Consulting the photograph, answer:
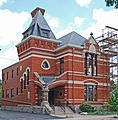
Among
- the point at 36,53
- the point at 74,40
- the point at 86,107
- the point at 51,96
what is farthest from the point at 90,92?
the point at 36,53

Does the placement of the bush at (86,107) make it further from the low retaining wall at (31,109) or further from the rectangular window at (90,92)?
the low retaining wall at (31,109)

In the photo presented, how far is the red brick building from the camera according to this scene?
2895 centimetres

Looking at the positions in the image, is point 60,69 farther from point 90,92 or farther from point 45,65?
point 90,92

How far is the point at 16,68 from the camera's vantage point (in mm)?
38062

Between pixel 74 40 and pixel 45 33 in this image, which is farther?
pixel 45 33

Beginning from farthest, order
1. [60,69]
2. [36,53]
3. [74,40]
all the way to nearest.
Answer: [74,40], [60,69], [36,53]

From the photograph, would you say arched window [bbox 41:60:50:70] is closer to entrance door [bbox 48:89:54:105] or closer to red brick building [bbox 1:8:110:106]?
red brick building [bbox 1:8:110:106]

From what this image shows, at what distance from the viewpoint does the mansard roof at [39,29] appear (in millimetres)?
32281

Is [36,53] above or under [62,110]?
above

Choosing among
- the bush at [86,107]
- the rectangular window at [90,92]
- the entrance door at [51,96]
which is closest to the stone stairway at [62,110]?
the bush at [86,107]

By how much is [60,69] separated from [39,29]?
7011 mm

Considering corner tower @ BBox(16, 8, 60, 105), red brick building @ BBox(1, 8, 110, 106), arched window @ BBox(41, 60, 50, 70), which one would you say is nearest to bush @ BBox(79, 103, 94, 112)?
red brick building @ BBox(1, 8, 110, 106)

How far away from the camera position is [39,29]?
107 feet

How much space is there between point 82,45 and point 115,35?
20.3 ft
